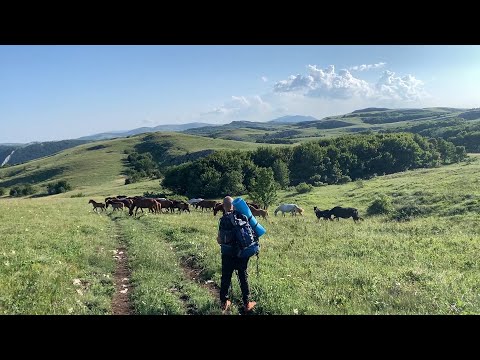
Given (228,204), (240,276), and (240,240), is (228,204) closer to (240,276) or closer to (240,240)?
(240,240)

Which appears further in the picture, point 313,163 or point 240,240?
point 313,163

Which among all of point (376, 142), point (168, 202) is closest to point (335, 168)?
point (376, 142)

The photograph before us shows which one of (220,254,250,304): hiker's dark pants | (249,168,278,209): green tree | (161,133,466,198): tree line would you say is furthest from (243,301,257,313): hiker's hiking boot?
(161,133,466,198): tree line

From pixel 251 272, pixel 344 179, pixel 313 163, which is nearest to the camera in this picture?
pixel 251 272

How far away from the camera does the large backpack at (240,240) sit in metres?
8.58

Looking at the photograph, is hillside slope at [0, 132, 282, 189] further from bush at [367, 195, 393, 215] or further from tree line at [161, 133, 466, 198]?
bush at [367, 195, 393, 215]

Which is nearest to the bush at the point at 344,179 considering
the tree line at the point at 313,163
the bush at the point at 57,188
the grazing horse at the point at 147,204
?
the tree line at the point at 313,163

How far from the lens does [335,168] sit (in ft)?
351

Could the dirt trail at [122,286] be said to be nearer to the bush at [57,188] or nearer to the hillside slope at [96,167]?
the bush at [57,188]

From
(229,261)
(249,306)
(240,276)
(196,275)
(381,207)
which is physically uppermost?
(229,261)

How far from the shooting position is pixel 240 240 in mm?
8562

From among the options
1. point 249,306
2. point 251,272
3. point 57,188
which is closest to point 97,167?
point 57,188
